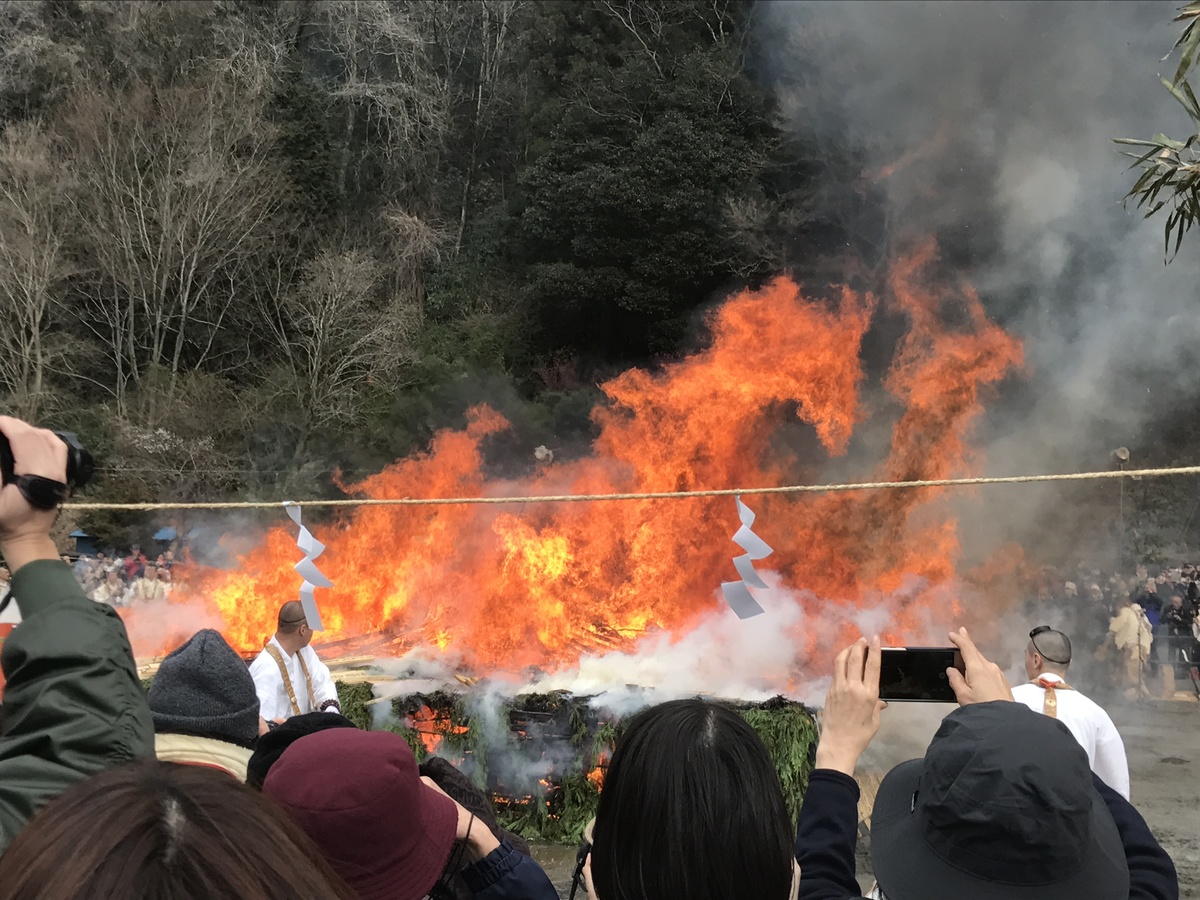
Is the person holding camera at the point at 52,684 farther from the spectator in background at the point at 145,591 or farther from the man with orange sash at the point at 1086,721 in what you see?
the spectator in background at the point at 145,591

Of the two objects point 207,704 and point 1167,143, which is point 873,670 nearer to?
point 207,704

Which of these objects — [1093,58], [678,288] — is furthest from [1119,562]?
[678,288]

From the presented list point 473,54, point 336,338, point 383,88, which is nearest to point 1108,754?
point 336,338

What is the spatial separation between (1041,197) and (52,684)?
15.4 m

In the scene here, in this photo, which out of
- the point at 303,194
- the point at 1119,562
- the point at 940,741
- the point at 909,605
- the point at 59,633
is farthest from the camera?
the point at 303,194

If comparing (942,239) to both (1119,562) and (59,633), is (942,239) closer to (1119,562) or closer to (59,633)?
(1119,562)

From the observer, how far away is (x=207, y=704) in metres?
2.36

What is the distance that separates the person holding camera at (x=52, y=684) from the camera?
1240 millimetres

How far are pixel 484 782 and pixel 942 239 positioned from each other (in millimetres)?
13091

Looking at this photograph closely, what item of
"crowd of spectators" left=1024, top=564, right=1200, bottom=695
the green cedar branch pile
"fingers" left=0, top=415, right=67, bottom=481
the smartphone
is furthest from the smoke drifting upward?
"fingers" left=0, top=415, right=67, bottom=481

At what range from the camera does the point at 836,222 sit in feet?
56.3

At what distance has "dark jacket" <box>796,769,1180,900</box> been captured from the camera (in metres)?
1.68

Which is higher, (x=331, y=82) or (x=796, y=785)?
(x=331, y=82)

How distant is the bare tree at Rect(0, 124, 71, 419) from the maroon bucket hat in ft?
60.2
